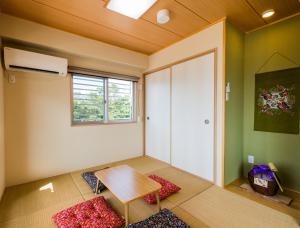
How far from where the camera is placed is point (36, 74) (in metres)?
2.41

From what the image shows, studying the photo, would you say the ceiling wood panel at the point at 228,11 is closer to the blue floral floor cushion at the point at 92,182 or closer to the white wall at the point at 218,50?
the white wall at the point at 218,50

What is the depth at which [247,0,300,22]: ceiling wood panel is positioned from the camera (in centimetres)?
180

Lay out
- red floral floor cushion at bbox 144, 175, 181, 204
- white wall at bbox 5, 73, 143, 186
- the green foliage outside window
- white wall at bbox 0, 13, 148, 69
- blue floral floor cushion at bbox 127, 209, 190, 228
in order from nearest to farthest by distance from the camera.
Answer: blue floral floor cushion at bbox 127, 209, 190, 228 → red floral floor cushion at bbox 144, 175, 181, 204 → white wall at bbox 0, 13, 148, 69 → white wall at bbox 5, 73, 143, 186 → the green foliage outside window

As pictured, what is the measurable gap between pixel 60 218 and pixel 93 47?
98.0 inches

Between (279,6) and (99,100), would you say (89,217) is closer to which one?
(99,100)

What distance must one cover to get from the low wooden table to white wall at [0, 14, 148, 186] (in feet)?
3.67

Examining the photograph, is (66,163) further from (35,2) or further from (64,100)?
(35,2)

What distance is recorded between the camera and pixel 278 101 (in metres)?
2.21

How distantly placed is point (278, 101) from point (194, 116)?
118 cm

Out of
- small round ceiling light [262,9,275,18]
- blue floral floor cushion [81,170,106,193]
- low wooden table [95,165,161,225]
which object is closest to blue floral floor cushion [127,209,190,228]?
low wooden table [95,165,161,225]

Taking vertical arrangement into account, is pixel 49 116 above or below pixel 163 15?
below

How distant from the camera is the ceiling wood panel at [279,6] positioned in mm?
1803

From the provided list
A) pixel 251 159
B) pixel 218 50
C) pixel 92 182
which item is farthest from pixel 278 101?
pixel 92 182

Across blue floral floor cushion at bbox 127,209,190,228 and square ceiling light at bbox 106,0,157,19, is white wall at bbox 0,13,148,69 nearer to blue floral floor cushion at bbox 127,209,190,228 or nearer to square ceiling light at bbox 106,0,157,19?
square ceiling light at bbox 106,0,157,19
